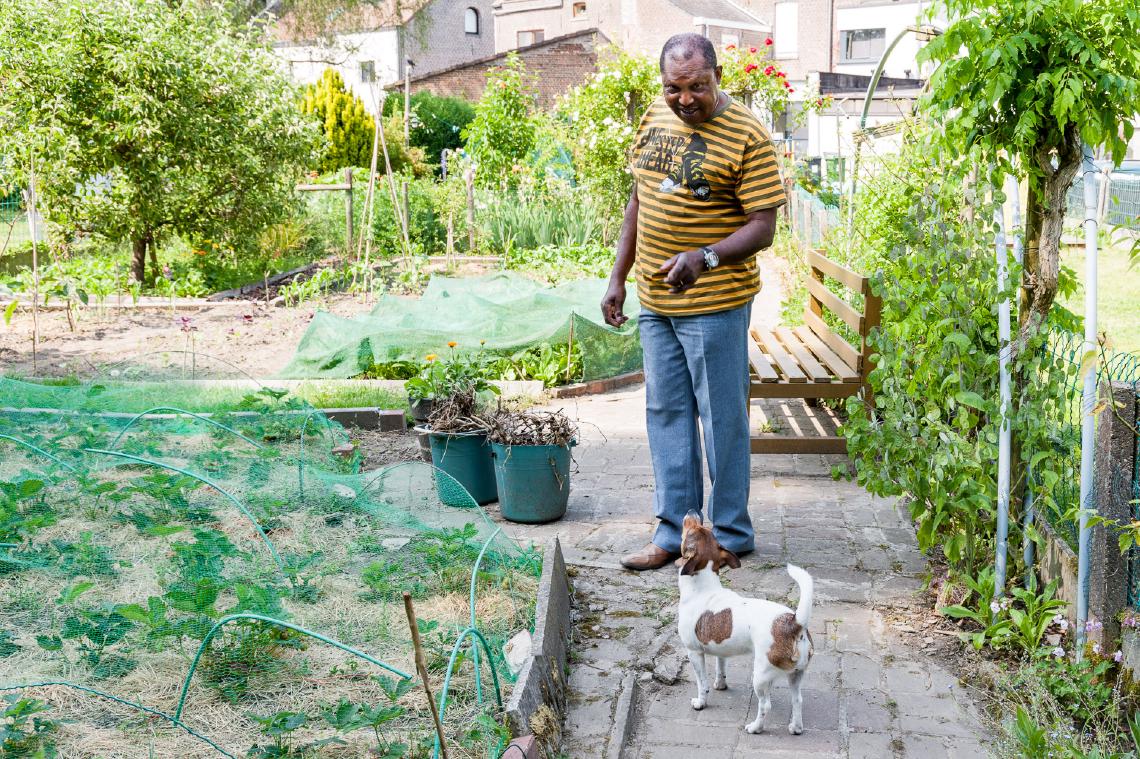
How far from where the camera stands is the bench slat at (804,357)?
18.4ft

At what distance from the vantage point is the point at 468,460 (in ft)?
16.9

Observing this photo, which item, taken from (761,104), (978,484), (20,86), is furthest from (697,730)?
(761,104)

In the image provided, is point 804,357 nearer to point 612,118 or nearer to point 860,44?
point 612,118

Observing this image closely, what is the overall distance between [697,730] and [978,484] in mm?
1297

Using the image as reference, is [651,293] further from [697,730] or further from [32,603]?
[32,603]

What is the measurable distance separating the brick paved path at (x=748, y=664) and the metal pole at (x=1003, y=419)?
17.4 inches

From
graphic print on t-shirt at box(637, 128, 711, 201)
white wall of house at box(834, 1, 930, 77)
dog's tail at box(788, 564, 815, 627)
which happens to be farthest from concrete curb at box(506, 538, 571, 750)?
white wall of house at box(834, 1, 930, 77)

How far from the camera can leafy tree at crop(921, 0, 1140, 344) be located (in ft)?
9.80

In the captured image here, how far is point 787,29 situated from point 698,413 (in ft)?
131

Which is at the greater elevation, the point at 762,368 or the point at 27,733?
the point at 762,368

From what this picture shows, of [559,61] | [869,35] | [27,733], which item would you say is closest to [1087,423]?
[27,733]

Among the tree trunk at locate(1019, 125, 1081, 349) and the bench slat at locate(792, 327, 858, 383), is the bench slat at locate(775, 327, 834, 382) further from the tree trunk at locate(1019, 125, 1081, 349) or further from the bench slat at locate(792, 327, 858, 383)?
the tree trunk at locate(1019, 125, 1081, 349)

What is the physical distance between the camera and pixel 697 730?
310cm

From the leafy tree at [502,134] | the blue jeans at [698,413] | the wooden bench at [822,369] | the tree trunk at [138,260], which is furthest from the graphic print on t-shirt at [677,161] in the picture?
the leafy tree at [502,134]
